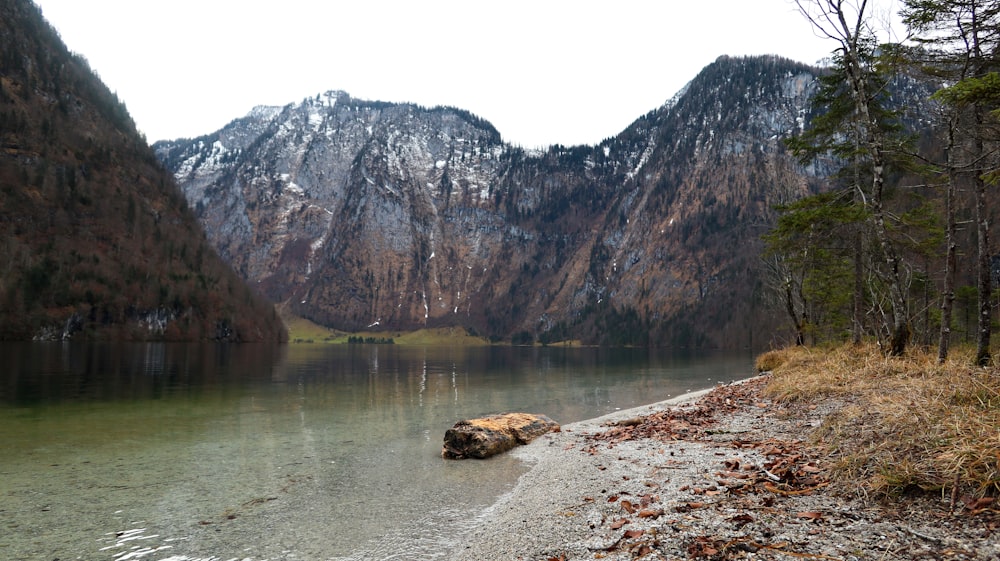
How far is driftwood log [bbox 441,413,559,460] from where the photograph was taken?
16281 millimetres

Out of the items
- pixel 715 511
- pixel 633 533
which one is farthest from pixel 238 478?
pixel 715 511

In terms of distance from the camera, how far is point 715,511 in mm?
6762

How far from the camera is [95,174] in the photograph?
588ft

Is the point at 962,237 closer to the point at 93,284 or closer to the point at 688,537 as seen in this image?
the point at 688,537

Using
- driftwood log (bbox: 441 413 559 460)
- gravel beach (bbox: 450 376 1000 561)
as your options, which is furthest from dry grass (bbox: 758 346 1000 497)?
driftwood log (bbox: 441 413 559 460)

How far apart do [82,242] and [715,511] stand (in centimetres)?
20132

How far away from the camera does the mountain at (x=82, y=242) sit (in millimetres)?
136750

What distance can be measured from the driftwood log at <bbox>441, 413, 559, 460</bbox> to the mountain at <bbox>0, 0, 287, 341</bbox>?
6278 inches

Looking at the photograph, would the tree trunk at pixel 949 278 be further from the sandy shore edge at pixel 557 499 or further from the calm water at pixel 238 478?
the calm water at pixel 238 478

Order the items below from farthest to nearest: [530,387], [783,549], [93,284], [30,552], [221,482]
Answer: [93,284]
[530,387]
[221,482]
[30,552]
[783,549]

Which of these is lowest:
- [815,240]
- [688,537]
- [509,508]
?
[509,508]

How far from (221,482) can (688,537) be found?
12546 millimetres

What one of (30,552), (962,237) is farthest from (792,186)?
(962,237)

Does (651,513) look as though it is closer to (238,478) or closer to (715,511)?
(715,511)
